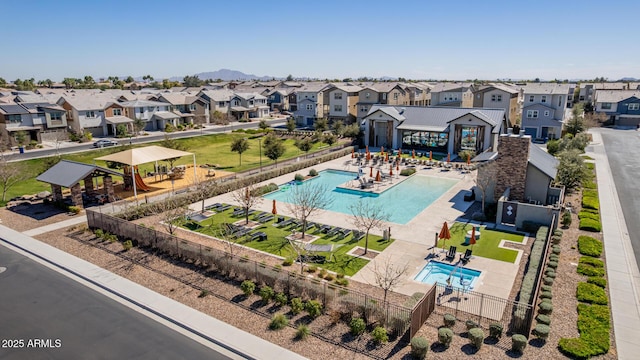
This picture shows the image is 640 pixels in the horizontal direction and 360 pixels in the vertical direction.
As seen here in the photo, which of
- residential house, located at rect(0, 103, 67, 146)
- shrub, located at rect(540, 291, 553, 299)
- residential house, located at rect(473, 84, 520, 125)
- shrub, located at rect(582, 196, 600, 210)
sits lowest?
shrub, located at rect(540, 291, 553, 299)

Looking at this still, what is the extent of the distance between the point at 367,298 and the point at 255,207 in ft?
57.3

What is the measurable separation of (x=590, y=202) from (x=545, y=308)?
63.4 ft

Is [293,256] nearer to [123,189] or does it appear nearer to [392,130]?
[123,189]

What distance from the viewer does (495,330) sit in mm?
15648

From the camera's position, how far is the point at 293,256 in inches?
914

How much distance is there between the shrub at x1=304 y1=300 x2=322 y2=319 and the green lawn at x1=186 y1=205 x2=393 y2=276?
425 cm

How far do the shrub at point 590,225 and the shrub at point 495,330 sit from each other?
15.9 meters

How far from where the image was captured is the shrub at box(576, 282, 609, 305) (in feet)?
59.1

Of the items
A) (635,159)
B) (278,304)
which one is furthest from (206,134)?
(635,159)

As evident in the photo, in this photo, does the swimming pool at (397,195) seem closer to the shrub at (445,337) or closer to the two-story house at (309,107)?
the shrub at (445,337)

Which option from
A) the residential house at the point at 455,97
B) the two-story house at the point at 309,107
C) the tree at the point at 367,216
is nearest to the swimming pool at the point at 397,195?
the tree at the point at 367,216

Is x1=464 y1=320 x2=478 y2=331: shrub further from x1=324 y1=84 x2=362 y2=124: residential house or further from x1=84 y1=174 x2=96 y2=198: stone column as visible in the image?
x1=324 y1=84 x2=362 y2=124: residential house

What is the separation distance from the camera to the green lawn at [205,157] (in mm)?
40188

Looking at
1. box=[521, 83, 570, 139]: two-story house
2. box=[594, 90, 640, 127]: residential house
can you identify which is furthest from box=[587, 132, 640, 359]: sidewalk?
box=[594, 90, 640, 127]: residential house
